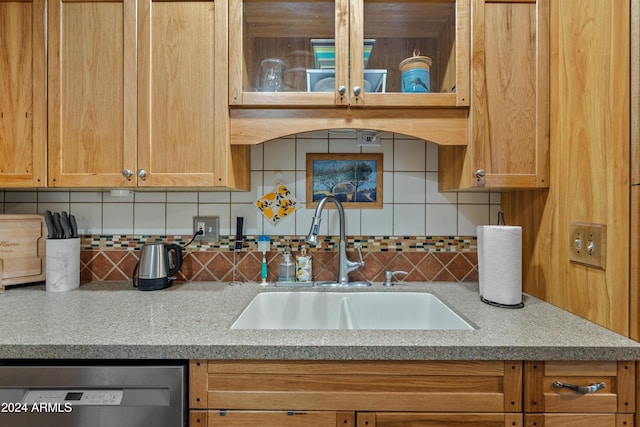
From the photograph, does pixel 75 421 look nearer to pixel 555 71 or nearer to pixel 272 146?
pixel 272 146

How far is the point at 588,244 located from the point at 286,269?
3.45ft

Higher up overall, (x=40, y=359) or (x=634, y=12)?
(x=634, y=12)

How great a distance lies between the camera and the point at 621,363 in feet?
2.82

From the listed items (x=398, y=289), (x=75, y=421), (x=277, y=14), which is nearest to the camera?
(x=75, y=421)

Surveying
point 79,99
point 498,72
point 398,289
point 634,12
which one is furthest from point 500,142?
point 79,99

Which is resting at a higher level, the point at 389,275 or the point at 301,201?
the point at 301,201

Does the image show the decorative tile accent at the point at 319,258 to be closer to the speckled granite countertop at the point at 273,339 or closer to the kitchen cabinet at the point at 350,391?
the speckled granite countertop at the point at 273,339

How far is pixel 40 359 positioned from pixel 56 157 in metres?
0.70

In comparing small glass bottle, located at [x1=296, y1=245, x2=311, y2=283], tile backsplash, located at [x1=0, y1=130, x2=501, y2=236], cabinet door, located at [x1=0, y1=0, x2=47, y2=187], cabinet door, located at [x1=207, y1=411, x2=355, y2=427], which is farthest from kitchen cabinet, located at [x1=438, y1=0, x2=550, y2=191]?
cabinet door, located at [x1=0, y1=0, x2=47, y2=187]

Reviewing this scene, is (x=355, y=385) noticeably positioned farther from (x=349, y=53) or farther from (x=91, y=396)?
(x=349, y=53)

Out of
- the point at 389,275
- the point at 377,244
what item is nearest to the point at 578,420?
the point at 389,275

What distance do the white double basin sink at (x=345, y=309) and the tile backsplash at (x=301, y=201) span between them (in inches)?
11.0

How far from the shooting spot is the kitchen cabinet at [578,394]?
855 mm

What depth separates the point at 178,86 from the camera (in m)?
1.19
